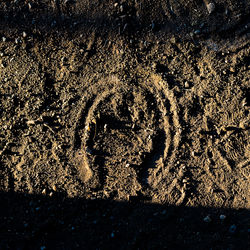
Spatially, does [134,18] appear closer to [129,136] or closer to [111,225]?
[129,136]

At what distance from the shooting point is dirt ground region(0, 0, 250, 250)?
9.47ft

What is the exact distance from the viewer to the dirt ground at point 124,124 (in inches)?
114

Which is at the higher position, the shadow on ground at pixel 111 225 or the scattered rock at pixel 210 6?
the scattered rock at pixel 210 6

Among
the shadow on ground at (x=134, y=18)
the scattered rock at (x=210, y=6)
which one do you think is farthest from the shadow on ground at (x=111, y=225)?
the scattered rock at (x=210, y=6)

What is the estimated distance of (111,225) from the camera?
2.89 meters

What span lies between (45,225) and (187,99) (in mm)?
1801

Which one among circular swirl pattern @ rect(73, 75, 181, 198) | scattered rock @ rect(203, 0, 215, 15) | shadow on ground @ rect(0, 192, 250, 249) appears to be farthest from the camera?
scattered rock @ rect(203, 0, 215, 15)

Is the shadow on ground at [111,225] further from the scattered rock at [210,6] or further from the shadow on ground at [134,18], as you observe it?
the scattered rock at [210,6]

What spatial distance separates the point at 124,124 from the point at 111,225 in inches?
38.0

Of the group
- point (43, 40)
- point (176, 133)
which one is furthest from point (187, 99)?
point (43, 40)

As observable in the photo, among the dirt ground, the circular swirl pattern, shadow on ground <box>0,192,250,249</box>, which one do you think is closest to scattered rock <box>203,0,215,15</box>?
the dirt ground

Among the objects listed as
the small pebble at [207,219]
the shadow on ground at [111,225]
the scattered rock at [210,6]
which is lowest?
the shadow on ground at [111,225]

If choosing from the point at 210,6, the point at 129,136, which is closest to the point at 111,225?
the point at 129,136

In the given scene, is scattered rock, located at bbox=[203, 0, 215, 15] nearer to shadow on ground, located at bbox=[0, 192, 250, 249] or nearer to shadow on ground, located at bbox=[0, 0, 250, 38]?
shadow on ground, located at bbox=[0, 0, 250, 38]
